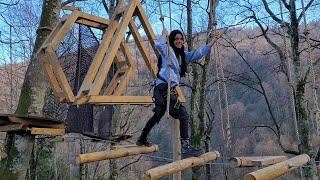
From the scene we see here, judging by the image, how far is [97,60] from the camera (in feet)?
13.8

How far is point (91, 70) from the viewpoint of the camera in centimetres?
416

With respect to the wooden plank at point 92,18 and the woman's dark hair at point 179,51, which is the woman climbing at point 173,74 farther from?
the wooden plank at point 92,18

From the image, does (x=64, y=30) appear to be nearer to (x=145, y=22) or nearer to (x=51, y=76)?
(x=51, y=76)

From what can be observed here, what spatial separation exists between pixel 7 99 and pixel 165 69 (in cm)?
1401

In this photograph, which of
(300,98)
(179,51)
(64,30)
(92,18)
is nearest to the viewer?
(179,51)

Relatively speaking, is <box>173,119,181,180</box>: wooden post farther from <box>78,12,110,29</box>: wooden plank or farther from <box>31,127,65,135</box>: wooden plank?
<box>78,12,110,29</box>: wooden plank

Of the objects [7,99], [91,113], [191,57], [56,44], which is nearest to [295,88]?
[91,113]

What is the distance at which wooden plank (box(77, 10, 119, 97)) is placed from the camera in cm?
408

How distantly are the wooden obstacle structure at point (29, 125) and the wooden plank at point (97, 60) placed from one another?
740 mm

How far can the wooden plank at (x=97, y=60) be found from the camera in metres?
4.08

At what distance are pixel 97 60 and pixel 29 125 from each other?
1.19m

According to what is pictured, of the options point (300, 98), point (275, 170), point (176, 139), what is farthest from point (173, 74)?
point (300, 98)

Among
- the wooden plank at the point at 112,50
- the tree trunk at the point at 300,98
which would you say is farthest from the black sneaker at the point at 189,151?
the tree trunk at the point at 300,98

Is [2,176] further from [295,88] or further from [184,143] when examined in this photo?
[295,88]
